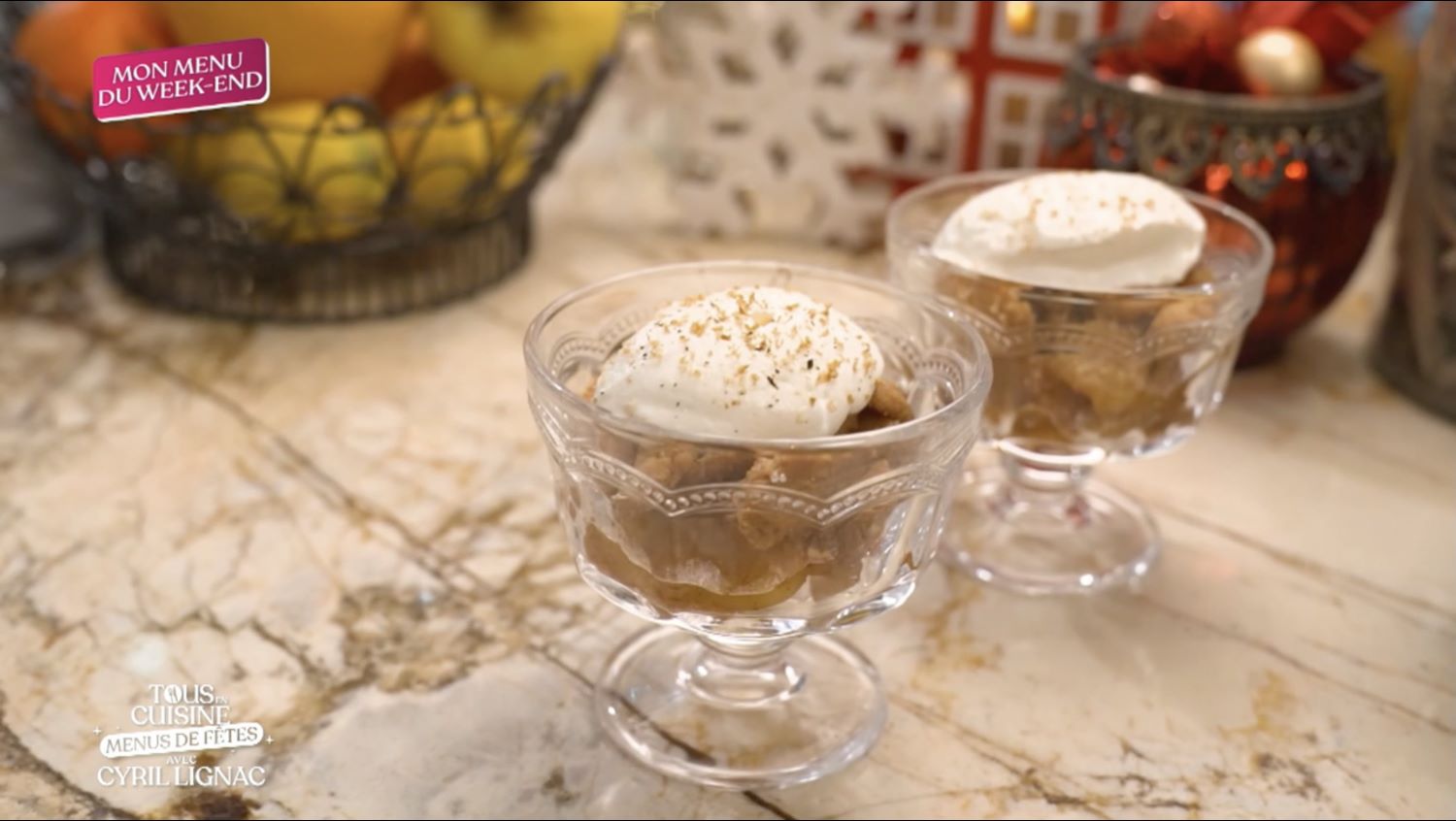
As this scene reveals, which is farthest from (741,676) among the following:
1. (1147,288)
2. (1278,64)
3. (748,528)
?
(1278,64)

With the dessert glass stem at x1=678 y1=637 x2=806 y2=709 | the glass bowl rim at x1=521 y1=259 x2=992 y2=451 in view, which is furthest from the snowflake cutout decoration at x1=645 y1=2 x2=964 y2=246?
the dessert glass stem at x1=678 y1=637 x2=806 y2=709

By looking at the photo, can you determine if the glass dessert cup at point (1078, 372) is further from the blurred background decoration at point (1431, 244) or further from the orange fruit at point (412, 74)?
the orange fruit at point (412, 74)

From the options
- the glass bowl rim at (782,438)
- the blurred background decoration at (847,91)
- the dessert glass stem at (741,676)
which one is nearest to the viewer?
the glass bowl rim at (782,438)

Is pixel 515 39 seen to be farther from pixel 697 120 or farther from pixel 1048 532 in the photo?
pixel 1048 532

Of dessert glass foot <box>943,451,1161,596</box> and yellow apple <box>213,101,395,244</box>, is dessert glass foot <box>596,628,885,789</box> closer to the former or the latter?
dessert glass foot <box>943,451,1161,596</box>

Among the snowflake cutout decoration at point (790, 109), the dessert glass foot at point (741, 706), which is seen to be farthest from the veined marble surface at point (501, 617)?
the snowflake cutout decoration at point (790, 109)

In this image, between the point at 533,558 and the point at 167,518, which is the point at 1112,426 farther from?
the point at 167,518

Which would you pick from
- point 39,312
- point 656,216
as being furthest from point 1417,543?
point 39,312
